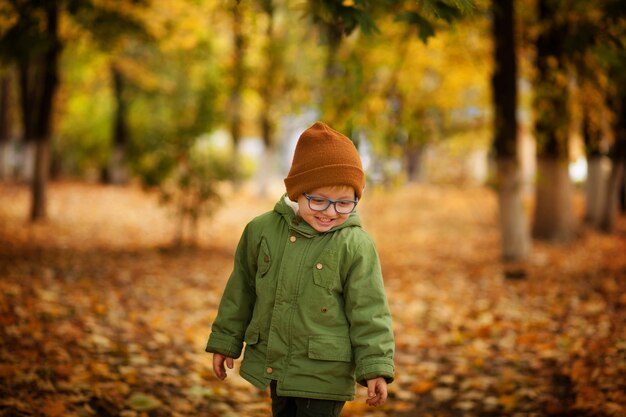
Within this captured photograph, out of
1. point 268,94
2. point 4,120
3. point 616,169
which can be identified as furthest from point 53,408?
point 4,120

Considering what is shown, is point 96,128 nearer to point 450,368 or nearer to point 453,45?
point 453,45

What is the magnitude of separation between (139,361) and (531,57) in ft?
35.0

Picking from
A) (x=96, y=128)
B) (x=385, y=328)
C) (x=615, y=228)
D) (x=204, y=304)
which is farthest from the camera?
(x=96, y=128)

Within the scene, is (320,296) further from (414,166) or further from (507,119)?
(414,166)

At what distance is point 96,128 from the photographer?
24.9m

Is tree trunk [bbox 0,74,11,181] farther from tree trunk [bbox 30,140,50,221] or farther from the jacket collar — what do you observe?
the jacket collar

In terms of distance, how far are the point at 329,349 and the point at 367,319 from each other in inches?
7.9

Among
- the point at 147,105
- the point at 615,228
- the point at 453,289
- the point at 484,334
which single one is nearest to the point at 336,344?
the point at 484,334

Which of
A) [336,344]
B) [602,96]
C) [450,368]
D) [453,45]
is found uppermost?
[453,45]

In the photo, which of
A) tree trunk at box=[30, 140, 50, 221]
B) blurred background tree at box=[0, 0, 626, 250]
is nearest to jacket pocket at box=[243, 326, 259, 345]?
blurred background tree at box=[0, 0, 626, 250]

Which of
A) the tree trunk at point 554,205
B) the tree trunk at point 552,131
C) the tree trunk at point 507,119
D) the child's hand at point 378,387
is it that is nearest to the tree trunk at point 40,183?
the tree trunk at point 507,119

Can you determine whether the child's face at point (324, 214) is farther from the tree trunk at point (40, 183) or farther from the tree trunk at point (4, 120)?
the tree trunk at point (4, 120)

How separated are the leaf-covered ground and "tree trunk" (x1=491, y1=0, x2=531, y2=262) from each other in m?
1.06

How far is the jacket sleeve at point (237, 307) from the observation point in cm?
270
